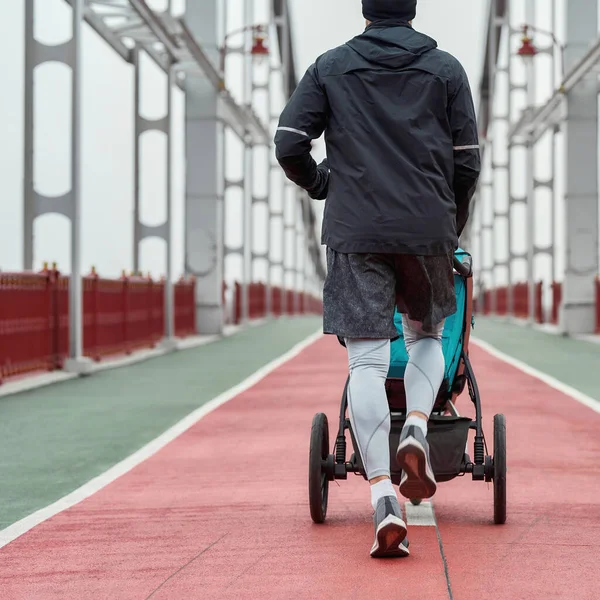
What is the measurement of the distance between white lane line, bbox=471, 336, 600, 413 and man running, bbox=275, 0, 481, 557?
5.29m

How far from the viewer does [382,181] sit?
12.8 ft

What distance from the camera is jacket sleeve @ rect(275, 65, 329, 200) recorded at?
3.96 metres

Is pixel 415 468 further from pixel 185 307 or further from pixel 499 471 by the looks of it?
pixel 185 307

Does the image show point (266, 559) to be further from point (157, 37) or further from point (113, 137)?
point (113, 137)

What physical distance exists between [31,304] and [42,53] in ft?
12.4

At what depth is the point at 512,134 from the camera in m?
36.2

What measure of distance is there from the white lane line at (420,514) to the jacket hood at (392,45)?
1.57 meters

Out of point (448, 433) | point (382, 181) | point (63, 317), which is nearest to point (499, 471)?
point (448, 433)

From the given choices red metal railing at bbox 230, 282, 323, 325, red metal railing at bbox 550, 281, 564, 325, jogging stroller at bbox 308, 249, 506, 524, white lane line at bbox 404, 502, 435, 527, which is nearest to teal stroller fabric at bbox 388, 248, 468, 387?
jogging stroller at bbox 308, 249, 506, 524

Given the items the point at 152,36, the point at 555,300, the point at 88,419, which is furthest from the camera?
the point at 555,300

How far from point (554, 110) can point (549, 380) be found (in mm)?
18919

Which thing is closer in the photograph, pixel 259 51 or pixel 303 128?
pixel 303 128

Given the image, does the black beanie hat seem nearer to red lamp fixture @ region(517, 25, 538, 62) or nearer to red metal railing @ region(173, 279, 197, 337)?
red metal railing @ region(173, 279, 197, 337)

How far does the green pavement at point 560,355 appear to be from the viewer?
12.3 metres
